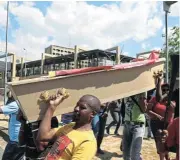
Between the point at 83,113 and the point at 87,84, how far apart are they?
54cm

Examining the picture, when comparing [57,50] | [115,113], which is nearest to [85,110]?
[115,113]

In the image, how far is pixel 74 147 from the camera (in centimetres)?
240

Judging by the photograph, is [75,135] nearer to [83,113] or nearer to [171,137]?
[83,113]

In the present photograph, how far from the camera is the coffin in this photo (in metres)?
2.81

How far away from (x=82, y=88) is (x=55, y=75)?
9.7 inches

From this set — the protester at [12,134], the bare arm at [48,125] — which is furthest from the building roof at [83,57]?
the bare arm at [48,125]

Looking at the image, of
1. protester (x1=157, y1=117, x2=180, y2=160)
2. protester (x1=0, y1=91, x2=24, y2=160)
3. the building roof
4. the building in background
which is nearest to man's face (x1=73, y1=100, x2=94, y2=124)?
protester (x1=157, y1=117, x2=180, y2=160)

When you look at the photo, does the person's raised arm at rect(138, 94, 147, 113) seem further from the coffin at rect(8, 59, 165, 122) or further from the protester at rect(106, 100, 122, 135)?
the protester at rect(106, 100, 122, 135)

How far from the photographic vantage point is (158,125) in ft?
19.7

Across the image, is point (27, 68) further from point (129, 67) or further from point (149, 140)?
Answer: point (129, 67)

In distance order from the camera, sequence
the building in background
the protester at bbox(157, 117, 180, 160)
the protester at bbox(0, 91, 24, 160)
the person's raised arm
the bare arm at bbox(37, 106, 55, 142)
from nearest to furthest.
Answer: the bare arm at bbox(37, 106, 55, 142) → the protester at bbox(157, 117, 180, 160) → the protester at bbox(0, 91, 24, 160) → the person's raised arm → the building in background

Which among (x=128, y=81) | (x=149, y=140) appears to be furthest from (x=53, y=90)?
(x=149, y=140)

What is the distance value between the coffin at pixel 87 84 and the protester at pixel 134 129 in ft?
7.17

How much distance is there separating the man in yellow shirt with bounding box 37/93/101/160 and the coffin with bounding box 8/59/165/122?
0.13 m
